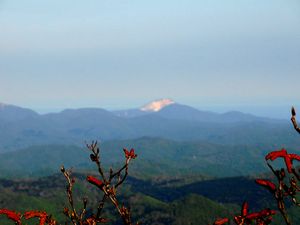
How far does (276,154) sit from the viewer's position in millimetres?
8211

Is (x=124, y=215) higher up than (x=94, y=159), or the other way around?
(x=94, y=159)

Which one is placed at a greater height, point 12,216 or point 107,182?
point 107,182

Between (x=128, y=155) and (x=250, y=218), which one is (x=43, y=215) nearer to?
(x=128, y=155)

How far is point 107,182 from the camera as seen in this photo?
Answer: 30.5 feet

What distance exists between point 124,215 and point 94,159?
4.19 ft

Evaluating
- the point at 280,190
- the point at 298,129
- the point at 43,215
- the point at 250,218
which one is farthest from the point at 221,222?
the point at 43,215

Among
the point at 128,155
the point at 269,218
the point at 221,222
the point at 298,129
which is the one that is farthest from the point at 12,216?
the point at 298,129

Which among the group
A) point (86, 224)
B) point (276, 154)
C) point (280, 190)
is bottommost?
point (86, 224)

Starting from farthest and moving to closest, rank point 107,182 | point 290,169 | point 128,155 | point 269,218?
point 128,155
point 107,182
point 269,218
point 290,169

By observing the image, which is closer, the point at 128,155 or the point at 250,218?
the point at 250,218

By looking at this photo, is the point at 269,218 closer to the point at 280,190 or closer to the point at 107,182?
the point at 280,190

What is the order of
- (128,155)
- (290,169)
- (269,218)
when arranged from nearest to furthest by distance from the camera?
(290,169) → (269,218) → (128,155)

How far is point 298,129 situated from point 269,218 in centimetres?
170

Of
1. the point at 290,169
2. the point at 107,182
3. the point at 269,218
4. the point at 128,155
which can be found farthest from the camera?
the point at 128,155
